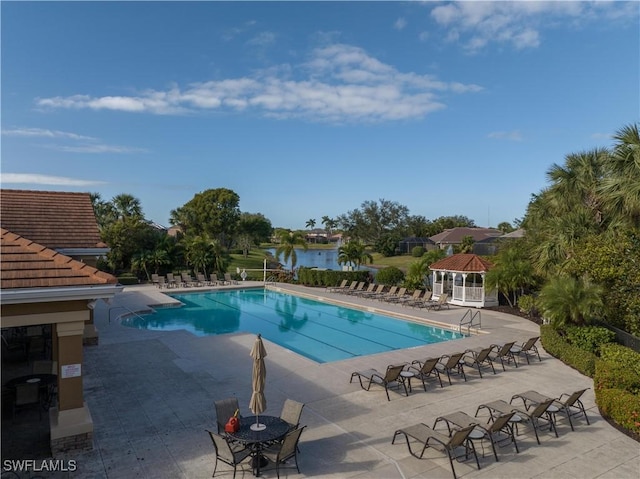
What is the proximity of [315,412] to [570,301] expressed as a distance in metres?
8.73

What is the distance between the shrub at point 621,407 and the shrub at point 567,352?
9.44 feet

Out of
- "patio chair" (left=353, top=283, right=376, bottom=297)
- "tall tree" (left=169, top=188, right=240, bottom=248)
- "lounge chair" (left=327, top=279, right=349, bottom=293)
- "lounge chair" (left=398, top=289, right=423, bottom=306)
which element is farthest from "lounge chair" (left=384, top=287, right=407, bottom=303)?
"tall tree" (left=169, top=188, right=240, bottom=248)

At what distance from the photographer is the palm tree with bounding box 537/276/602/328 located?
41.9 ft

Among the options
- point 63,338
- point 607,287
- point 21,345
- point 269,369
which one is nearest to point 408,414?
point 269,369

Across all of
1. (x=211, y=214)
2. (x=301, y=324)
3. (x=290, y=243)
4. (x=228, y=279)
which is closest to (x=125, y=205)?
(x=211, y=214)

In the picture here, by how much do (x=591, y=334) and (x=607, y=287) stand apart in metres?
1.79

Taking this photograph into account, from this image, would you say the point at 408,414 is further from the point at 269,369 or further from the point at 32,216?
the point at 32,216

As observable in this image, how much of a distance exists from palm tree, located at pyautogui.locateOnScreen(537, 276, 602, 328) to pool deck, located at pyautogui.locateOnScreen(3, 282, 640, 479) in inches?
58.9

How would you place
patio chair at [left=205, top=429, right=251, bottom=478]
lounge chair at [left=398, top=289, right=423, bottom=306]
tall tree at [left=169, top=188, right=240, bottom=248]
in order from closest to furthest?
1. patio chair at [left=205, top=429, right=251, bottom=478]
2. lounge chair at [left=398, top=289, right=423, bottom=306]
3. tall tree at [left=169, top=188, right=240, bottom=248]

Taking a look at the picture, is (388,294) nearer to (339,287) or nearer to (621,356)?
(339,287)

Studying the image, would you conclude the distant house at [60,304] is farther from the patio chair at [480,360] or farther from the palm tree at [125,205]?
the palm tree at [125,205]

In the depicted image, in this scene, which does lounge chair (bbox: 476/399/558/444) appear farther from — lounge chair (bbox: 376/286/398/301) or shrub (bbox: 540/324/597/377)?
lounge chair (bbox: 376/286/398/301)

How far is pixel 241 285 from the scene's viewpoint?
31984mm

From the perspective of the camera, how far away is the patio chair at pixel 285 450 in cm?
654
